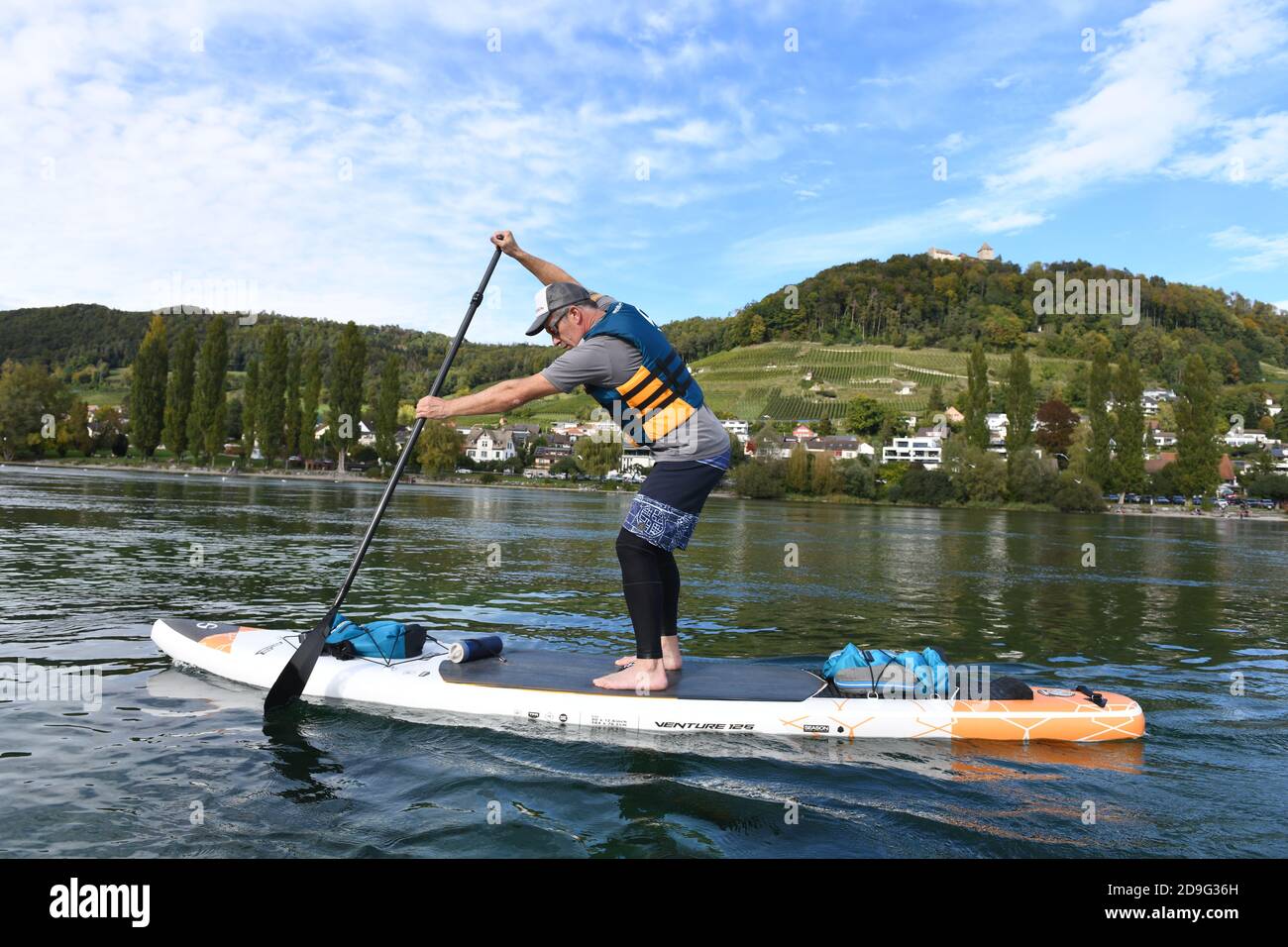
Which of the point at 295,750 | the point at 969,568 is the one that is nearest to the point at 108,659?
the point at 295,750

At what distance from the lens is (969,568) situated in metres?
26.0

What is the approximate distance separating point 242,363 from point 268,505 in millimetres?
157739

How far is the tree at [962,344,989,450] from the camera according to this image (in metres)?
101

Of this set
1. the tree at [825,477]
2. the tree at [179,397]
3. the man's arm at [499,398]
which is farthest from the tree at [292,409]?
the man's arm at [499,398]

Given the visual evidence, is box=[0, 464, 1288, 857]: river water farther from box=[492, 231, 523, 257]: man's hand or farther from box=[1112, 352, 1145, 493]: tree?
box=[1112, 352, 1145, 493]: tree

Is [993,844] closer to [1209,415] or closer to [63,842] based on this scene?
[63,842]

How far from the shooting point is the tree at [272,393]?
102750 mm

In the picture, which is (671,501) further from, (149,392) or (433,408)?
(149,392)

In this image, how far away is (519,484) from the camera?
11150 cm

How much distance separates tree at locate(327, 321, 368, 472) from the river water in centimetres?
8798

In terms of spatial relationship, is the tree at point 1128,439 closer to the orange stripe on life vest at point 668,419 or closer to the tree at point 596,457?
the tree at point 596,457

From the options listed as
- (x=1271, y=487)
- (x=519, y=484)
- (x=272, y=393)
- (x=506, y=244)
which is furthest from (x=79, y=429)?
(x=1271, y=487)

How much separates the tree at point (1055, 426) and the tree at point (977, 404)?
72.0 feet

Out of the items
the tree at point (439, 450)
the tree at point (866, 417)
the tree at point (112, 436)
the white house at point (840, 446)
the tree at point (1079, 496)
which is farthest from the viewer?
the tree at point (866, 417)
